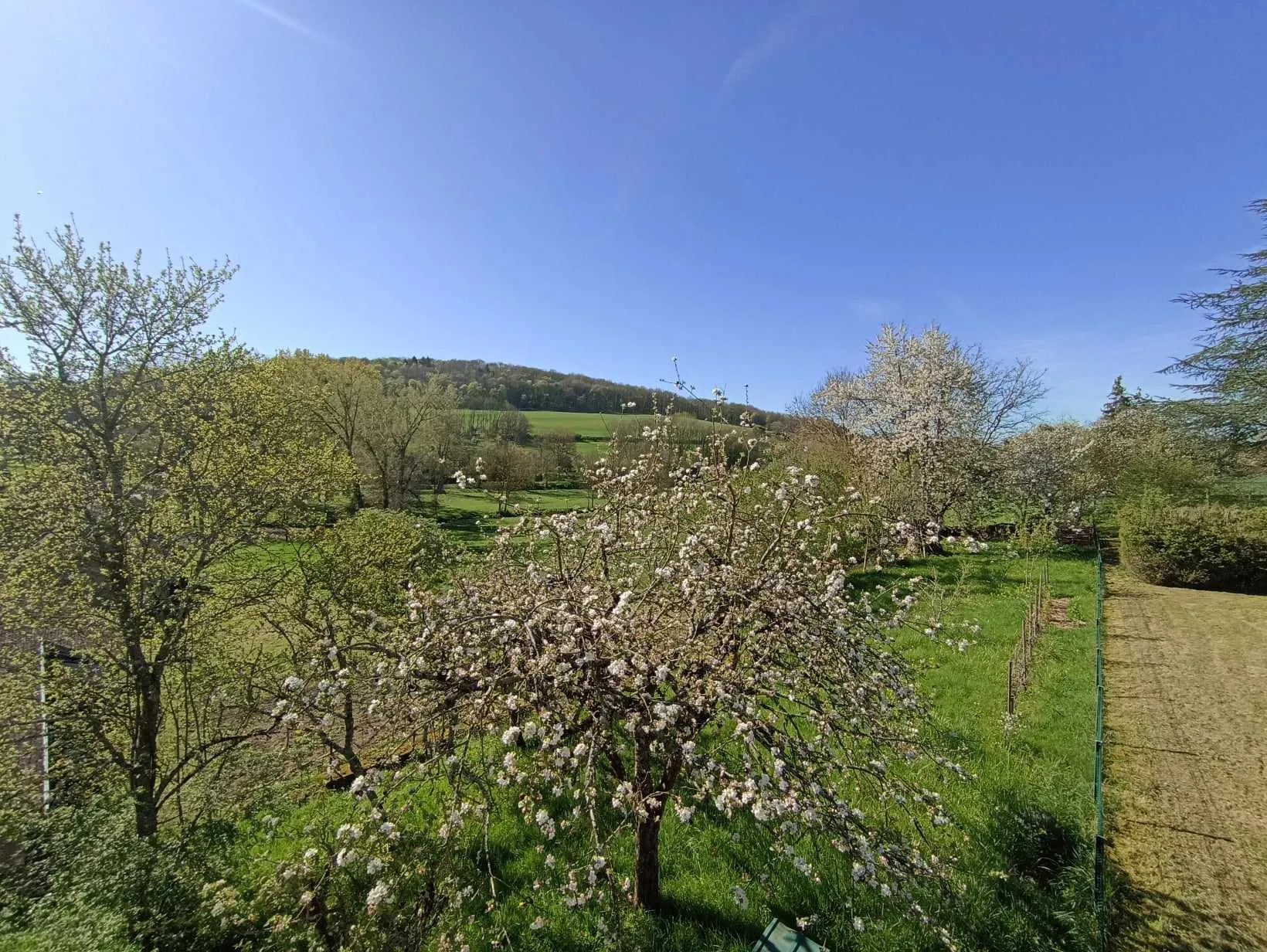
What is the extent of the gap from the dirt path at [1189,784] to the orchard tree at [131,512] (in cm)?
1052

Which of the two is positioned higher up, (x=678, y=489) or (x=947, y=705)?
(x=678, y=489)

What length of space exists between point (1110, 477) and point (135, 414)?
34.9m

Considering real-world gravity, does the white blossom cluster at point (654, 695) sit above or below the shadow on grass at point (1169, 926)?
above

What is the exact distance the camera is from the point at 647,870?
4.55 meters

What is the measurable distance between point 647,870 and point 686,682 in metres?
2.29

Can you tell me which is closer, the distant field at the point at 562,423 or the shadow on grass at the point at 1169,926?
the shadow on grass at the point at 1169,926

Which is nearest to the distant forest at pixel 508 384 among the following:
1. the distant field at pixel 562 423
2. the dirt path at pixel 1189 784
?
the distant field at pixel 562 423

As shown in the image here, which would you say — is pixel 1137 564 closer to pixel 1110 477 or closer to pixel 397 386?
pixel 1110 477

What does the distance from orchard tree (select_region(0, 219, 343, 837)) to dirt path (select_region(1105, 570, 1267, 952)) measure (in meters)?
10.5

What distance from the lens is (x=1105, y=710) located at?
8.23 metres

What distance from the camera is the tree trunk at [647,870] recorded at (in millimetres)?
4422

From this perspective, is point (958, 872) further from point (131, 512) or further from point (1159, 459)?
point (1159, 459)

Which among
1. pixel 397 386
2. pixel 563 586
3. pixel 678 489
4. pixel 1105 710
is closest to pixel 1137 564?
pixel 1105 710

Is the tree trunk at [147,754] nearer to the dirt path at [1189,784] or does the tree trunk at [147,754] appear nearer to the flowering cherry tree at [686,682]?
the flowering cherry tree at [686,682]
